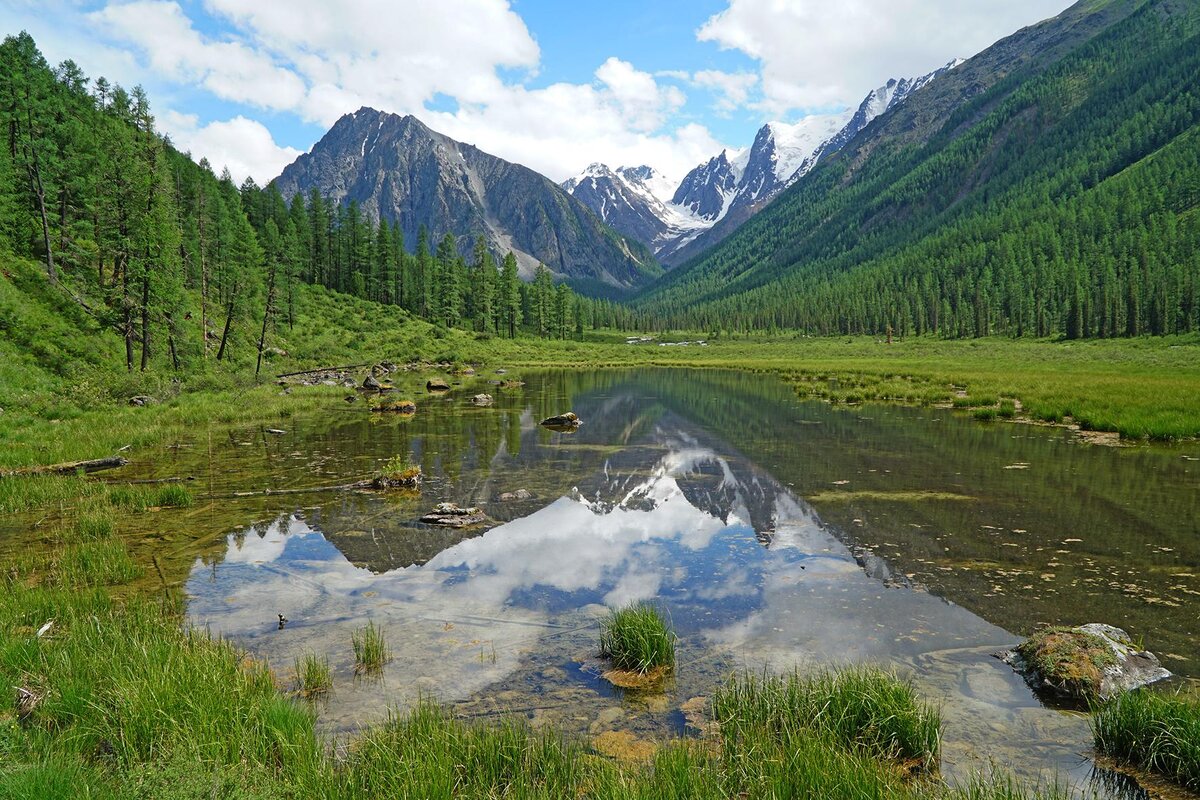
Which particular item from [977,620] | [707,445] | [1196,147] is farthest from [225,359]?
[1196,147]

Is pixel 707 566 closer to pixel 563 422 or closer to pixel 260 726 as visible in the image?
pixel 260 726

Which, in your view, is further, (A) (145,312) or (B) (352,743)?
(A) (145,312)

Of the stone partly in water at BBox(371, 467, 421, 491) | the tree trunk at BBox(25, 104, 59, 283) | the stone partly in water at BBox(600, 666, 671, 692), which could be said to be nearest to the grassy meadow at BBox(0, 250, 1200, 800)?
the stone partly in water at BBox(600, 666, 671, 692)

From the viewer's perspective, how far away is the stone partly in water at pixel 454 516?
14852 mm

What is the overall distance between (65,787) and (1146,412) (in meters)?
36.6

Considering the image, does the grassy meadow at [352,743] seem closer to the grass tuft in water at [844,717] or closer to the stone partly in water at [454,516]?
the grass tuft in water at [844,717]

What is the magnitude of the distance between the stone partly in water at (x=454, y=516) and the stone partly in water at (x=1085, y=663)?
11.2 meters

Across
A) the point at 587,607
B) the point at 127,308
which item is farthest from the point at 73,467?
A: the point at 127,308

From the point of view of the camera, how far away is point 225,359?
5222 cm

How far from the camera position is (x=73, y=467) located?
18.8 metres

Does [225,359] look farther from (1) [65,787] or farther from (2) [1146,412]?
(2) [1146,412]

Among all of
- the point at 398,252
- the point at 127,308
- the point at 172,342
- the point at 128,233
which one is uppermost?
the point at 398,252

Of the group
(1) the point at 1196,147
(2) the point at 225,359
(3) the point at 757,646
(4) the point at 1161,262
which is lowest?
(3) the point at 757,646

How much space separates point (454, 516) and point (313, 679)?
7787 mm
